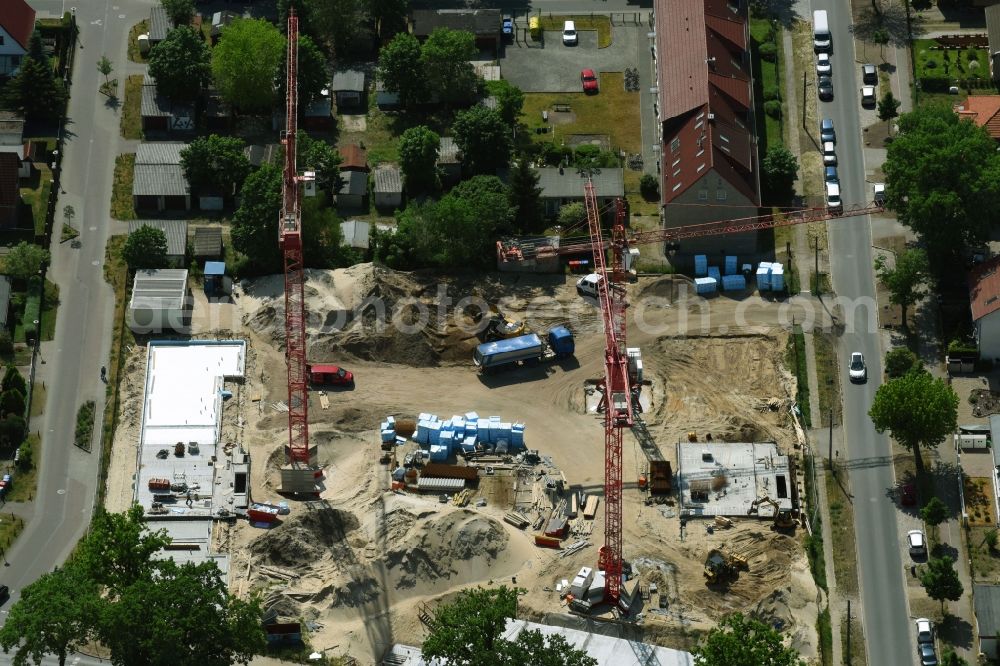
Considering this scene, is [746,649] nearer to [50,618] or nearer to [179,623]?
[179,623]

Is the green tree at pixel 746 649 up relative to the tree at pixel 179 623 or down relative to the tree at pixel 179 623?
down

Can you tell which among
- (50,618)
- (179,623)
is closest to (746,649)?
(179,623)

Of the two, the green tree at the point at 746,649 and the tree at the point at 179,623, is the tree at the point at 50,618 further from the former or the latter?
the green tree at the point at 746,649

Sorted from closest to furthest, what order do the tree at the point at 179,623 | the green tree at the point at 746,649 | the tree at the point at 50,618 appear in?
the green tree at the point at 746,649 → the tree at the point at 50,618 → the tree at the point at 179,623

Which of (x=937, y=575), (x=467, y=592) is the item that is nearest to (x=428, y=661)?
(x=467, y=592)

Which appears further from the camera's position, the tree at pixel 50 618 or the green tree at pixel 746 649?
the tree at pixel 50 618

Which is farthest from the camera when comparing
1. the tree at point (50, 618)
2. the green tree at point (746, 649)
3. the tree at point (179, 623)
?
the tree at point (179, 623)

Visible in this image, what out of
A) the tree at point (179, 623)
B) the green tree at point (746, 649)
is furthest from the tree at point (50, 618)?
the green tree at point (746, 649)
